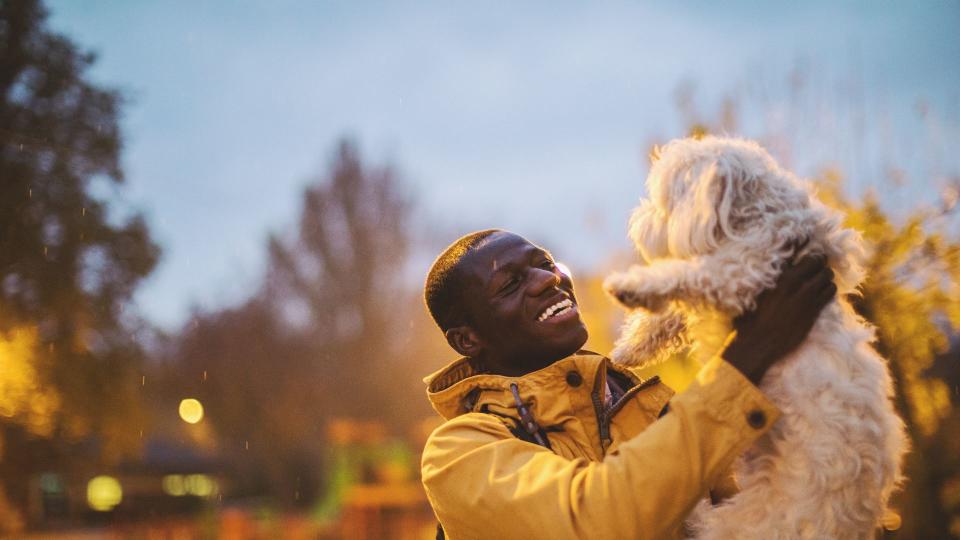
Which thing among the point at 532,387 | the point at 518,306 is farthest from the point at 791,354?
the point at 518,306

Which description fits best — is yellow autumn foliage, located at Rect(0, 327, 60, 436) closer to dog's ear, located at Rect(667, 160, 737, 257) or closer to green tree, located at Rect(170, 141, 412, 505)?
dog's ear, located at Rect(667, 160, 737, 257)

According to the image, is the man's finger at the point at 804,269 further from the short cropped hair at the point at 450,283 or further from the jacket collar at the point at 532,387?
the short cropped hair at the point at 450,283

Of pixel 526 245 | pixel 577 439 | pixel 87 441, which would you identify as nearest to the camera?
pixel 577 439

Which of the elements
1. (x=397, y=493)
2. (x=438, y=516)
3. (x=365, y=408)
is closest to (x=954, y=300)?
(x=438, y=516)

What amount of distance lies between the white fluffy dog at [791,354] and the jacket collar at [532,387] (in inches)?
14.6

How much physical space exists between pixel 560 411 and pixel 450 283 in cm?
72

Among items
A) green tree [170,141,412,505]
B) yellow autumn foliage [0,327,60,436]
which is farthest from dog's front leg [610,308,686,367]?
green tree [170,141,412,505]

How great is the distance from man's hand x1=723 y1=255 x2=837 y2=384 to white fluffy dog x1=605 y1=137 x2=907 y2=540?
0.14 ft

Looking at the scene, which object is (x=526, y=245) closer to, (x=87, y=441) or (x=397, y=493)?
(x=397, y=493)

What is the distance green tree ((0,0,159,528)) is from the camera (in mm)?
17719

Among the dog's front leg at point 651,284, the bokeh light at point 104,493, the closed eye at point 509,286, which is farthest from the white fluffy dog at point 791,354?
the bokeh light at point 104,493

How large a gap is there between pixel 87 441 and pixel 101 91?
1071 centimetres

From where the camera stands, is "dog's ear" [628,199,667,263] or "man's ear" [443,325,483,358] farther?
"man's ear" [443,325,483,358]

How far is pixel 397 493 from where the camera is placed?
19875 millimetres
